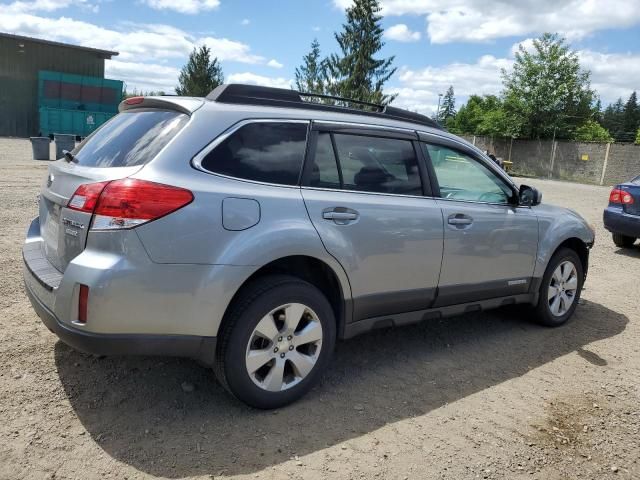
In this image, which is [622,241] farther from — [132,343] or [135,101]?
[132,343]

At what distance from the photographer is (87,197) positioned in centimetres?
279

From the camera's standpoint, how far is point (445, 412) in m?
3.37

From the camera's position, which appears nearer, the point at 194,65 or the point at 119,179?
the point at 119,179

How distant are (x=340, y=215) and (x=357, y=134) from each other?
2.12 ft

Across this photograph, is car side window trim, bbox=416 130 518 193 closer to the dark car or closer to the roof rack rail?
the roof rack rail

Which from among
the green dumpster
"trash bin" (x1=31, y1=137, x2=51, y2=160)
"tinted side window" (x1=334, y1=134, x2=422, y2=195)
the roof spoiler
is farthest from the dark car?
the green dumpster

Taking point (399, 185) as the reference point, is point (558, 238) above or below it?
below

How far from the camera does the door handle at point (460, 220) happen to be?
396cm

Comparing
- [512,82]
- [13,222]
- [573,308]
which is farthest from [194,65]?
[573,308]

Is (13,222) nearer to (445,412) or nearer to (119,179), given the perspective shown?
(119,179)

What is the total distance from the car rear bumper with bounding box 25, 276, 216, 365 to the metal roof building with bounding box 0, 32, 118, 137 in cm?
3736

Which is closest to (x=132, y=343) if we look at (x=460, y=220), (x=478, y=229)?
(x=460, y=220)

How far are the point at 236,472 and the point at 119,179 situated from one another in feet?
5.16

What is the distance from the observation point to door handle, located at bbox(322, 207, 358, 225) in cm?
329
